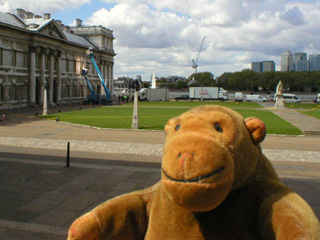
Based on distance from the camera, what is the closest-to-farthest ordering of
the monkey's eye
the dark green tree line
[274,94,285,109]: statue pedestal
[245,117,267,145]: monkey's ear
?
1. the monkey's eye
2. [245,117,267,145]: monkey's ear
3. [274,94,285,109]: statue pedestal
4. the dark green tree line

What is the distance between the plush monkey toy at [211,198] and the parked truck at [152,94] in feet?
225

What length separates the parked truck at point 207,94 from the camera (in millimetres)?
70938

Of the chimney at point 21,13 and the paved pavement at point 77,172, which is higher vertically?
the chimney at point 21,13

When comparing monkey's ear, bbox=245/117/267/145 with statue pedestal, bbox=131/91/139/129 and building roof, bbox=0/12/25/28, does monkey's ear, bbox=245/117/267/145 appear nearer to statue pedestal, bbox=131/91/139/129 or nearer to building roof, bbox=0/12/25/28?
statue pedestal, bbox=131/91/139/129

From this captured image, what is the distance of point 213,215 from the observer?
316cm

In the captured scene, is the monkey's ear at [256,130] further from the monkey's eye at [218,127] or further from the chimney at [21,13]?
the chimney at [21,13]

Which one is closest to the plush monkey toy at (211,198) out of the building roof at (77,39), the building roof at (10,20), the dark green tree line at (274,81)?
the building roof at (10,20)

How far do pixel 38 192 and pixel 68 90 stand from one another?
57.9 m

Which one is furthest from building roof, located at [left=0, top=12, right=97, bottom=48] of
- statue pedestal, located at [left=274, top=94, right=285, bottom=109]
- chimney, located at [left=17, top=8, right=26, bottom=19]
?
statue pedestal, located at [left=274, top=94, right=285, bottom=109]

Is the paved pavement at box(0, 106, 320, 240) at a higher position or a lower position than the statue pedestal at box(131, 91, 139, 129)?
lower

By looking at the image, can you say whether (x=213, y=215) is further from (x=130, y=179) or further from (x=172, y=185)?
(x=130, y=179)

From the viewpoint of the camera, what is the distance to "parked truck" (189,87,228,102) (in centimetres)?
7094

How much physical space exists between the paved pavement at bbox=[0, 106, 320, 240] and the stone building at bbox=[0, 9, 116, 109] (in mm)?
22888

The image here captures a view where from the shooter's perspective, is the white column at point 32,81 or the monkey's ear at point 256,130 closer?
the monkey's ear at point 256,130
